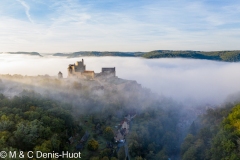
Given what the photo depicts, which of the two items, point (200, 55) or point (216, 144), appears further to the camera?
point (200, 55)

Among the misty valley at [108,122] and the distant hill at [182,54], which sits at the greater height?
the distant hill at [182,54]

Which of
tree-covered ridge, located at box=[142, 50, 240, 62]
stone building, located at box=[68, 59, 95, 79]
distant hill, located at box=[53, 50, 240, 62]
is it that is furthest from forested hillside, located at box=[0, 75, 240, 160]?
tree-covered ridge, located at box=[142, 50, 240, 62]

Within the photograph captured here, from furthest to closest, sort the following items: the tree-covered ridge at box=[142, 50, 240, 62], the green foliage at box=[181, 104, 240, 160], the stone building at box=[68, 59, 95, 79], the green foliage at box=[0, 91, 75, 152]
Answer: the tree-covered ridge at box=[142, 50, 240, 62] < the stone building at box=[68, 59, 95, 79] < the green foliage at box=[181, 104, 240, 160] < the green foliage at box=[0, 91, 75, 152]

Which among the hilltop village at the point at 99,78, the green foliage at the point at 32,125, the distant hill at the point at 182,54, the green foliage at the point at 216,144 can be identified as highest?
the distant hill at the point at 182,54

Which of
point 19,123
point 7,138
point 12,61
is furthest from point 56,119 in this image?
point 12,61

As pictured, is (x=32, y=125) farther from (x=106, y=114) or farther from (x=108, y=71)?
(x=108, y=71)

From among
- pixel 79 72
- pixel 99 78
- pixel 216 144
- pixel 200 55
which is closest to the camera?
pixel 216 144

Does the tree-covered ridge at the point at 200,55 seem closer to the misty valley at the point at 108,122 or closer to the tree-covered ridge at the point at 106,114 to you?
the misty valley at the point at 108,122

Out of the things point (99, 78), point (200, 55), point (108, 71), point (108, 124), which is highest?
point (200, 55)

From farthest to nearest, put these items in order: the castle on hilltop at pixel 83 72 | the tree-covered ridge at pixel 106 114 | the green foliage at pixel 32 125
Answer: the castle on hilltop at pixel 83 72
the tree-covered ridge at pixel 106 114
the green foliage at pixel 32 125

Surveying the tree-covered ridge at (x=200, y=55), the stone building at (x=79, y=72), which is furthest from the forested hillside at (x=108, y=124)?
the tree-covered ridge at (x=200, y=55)

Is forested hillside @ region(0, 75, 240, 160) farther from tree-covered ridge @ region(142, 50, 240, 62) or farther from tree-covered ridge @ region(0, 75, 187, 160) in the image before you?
tree-covered ridge @ region(142, 50, 240, 62)

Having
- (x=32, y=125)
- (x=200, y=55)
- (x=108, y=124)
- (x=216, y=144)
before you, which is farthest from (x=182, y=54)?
(x=32, y=125)
